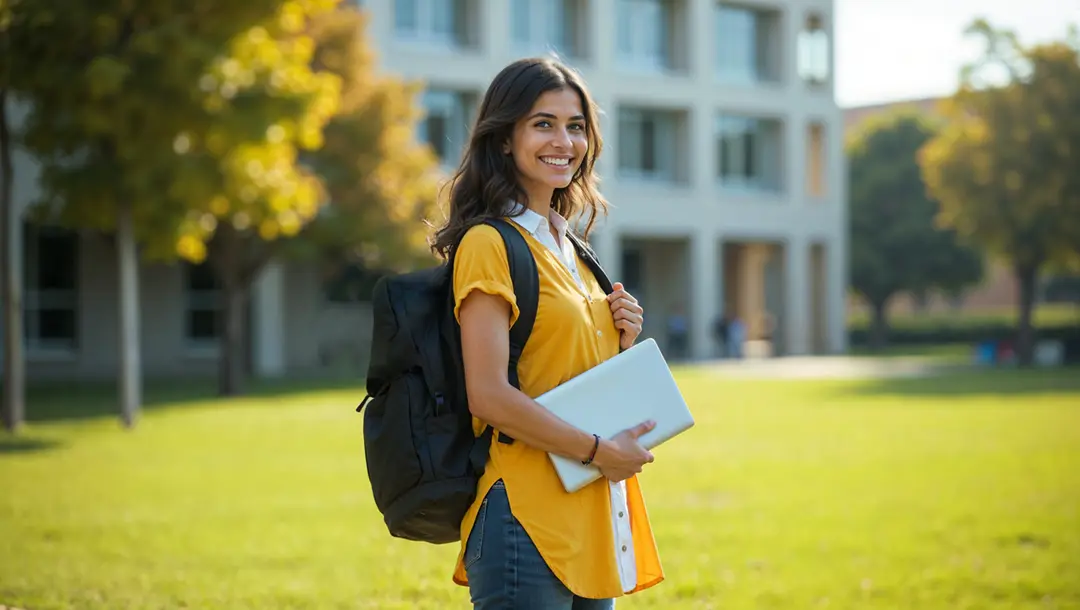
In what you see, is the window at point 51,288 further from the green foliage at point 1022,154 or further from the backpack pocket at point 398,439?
the backpack pocket at point 398,439

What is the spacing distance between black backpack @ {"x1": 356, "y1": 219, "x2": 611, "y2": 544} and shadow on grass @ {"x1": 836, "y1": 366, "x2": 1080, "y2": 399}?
21.8m

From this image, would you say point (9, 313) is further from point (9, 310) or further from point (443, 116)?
point (443, 116)

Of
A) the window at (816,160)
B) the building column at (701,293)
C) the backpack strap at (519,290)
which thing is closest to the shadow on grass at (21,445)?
the backpack strap at (519,290)

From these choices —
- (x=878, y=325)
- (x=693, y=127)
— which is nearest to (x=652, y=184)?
(x=693, y=127)

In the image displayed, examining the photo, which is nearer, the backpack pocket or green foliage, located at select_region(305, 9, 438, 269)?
the backpack pocket

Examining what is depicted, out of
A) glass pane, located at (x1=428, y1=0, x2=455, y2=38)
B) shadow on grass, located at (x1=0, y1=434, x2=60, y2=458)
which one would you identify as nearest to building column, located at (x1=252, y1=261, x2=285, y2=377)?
glass pane, located at (x1=428, y1=0, x2=455, y2=38)

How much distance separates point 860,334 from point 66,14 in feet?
181

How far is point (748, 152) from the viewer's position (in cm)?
4931

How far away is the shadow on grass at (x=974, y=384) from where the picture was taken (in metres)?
26.6

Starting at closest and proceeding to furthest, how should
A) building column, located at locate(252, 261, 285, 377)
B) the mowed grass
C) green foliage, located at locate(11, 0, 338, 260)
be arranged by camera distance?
the mowed grass
green foliage, located at locate(11, 0, 338, 260)
building column, located at locate(252, 261, 285, 377)

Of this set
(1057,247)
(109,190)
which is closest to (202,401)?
(109,190)

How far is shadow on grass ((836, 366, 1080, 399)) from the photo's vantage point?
26.6 meters

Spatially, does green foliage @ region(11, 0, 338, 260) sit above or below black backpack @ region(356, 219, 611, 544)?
above

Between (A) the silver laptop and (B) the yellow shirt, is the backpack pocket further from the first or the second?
(A) the silver laptop
